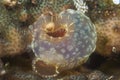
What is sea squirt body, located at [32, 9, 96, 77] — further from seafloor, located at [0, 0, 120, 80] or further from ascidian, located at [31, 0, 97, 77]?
seafloor, located at [0, 0, 120, 80]

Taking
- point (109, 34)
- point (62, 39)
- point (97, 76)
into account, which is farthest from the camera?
point (109, 34)

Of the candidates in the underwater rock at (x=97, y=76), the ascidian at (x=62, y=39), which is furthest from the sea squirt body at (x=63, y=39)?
→ the underwater rock at (x=97, y=76)

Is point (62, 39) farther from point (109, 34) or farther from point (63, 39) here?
point (109, 34)

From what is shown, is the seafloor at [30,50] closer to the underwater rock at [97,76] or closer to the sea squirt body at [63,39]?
the underwater rock at [97,76]

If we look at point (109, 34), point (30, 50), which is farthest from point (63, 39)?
point (109, 34)

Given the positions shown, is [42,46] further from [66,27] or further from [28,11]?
[28,11]

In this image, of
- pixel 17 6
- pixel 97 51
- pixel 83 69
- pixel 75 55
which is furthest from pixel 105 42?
pixel 17 6

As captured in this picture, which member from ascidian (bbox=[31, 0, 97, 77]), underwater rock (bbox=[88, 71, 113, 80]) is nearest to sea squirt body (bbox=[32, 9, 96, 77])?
ascidian (bbox=[31, 0, 97, 77])
